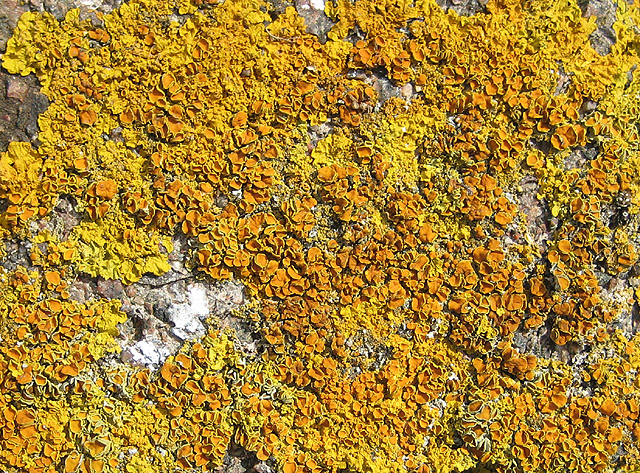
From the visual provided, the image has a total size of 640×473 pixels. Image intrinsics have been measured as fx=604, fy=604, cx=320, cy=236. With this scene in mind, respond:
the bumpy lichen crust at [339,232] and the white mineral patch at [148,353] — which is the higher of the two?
the bumpy lichen crust at [339,232]

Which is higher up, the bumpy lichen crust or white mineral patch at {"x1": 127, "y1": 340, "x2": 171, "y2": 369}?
the bumpy lichen crust

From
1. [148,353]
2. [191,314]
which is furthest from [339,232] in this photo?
[148,353]

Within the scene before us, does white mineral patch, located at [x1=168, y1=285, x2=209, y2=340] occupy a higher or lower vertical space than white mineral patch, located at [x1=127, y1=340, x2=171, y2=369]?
higher

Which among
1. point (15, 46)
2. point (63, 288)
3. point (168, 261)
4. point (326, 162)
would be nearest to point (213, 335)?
point (168, 261)

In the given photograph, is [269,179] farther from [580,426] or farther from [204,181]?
[580,426]
